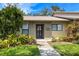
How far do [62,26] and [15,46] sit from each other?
4.81 ft

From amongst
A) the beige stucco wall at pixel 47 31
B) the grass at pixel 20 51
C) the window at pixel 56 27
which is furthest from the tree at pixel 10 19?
the window at pixel 56 27

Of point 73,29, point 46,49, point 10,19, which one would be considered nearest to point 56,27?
point 73,29

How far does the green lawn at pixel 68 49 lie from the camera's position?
1686cm

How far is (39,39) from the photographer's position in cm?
1708

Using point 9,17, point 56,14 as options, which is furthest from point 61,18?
point 9,17

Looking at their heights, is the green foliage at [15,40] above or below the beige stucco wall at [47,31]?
below

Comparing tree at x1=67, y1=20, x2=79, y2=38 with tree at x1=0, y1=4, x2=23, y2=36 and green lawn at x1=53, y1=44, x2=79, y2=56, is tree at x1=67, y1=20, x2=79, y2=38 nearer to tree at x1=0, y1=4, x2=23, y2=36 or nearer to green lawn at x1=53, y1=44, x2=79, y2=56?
green lawn at x1=53, y1=44, x2=79, y2=56

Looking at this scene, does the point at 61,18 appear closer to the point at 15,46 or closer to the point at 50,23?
the point at 50,23

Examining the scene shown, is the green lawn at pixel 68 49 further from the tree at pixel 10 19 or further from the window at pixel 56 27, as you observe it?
the tree at pixel 10 19

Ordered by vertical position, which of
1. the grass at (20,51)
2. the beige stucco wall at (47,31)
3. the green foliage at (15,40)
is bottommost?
A: the grass at (20,51)

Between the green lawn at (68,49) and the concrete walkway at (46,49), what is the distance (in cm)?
13

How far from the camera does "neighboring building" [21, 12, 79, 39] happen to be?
17.0 meters

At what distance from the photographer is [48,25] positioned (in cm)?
1708

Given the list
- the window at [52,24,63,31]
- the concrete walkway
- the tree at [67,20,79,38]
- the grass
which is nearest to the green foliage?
the grass
